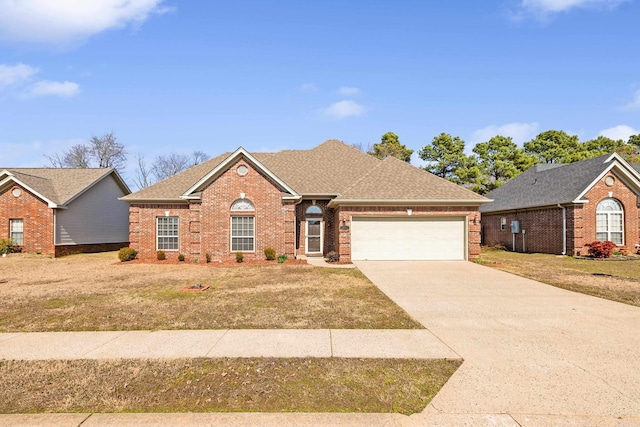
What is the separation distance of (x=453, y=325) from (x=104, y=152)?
2244 inches

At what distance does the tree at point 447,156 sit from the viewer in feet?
134

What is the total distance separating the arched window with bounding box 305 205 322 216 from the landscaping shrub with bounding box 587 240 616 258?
1578cm

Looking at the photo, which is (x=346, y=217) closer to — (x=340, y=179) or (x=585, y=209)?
(x=340, y=179)

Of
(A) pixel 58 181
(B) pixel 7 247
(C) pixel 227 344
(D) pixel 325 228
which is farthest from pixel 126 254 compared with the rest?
(C) pixel 227 344

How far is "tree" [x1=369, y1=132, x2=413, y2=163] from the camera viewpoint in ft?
138

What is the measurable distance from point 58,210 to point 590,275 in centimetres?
2877

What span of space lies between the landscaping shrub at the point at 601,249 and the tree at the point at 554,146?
30.7m

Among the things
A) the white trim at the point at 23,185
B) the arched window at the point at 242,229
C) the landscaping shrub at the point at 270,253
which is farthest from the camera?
the white trim at the point at 23,185

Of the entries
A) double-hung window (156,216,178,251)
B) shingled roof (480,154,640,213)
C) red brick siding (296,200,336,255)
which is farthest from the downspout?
double-hung window (156,216,178,251)

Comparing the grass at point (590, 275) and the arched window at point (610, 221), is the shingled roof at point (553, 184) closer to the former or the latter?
the arched window at point (610, 221)

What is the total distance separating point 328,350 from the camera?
17.8 feet

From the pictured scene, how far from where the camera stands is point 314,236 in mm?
20578

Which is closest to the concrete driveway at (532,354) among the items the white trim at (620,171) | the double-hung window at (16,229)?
the white trim at (620,171)

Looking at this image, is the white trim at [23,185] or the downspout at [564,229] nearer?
the downspout at [564,229]
